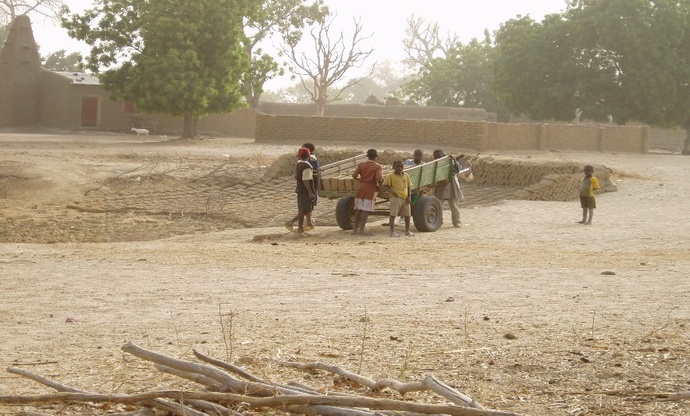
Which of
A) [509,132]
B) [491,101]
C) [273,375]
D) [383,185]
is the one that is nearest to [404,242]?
[383,185]

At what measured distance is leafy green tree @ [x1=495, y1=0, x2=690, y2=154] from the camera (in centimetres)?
3931

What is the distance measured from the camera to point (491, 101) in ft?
180

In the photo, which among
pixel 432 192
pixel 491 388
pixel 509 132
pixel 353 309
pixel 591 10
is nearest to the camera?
pixel 491 388

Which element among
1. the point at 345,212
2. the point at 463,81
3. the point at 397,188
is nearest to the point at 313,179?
the point at 345,212

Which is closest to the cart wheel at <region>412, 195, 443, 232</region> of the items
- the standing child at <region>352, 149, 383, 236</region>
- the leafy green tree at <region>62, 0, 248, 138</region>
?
the standing child at <region>352, 149, 383, 236</region>

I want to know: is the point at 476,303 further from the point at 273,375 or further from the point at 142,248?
the point at 142,248

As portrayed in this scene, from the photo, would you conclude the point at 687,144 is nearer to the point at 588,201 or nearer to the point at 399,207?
the point at 588,201

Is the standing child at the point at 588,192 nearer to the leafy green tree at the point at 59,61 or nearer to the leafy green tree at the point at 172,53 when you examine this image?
the leafy green tree at the point at 172,53

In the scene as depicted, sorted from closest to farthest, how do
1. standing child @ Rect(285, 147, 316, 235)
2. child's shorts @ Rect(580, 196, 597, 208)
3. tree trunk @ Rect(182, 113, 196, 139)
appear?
standing child @ Rect(285, 147, 316, 235) < child's shorts @ Rect(580, 196, 597, 208) < tree trunk @ Rect(182, 113, 196, 139)

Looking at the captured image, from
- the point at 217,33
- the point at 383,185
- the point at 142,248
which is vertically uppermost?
the point at 217,33

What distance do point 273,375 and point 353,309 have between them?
2.38 meters

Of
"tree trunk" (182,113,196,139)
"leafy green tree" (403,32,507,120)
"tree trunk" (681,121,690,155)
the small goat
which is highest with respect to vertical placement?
"leafy green tree" (403,32,507,120)

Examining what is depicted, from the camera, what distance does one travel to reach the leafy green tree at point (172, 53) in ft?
115

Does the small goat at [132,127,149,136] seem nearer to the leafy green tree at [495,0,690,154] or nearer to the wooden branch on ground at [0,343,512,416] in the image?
the leafy green tree at [495,0,690,154]
